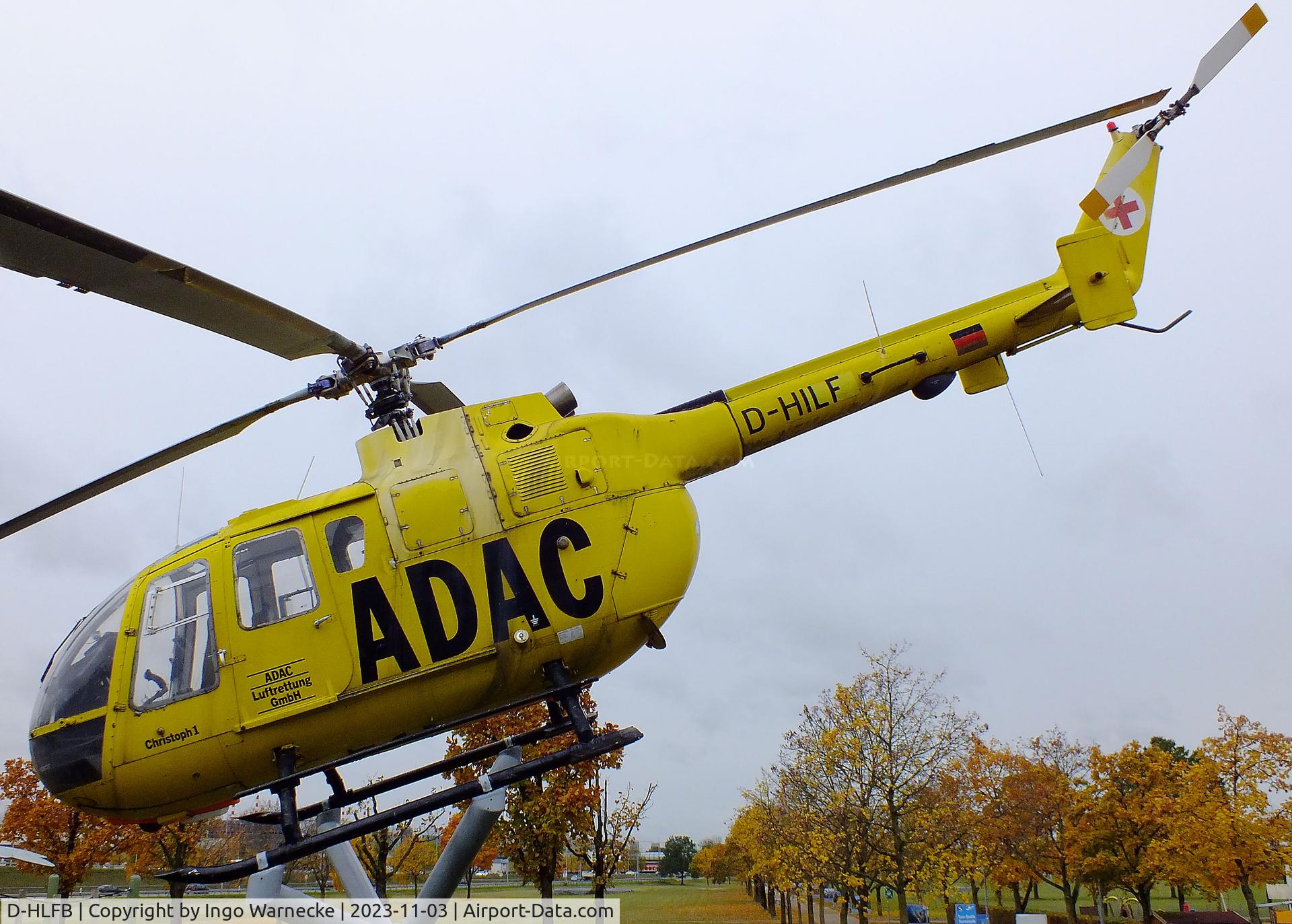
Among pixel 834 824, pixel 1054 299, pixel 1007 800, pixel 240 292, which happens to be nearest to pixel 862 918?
pixel 834 824

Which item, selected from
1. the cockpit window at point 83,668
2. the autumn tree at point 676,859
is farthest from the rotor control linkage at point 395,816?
the autumn tree at point 676,859

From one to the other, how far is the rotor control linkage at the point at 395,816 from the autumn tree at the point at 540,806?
1311 cm

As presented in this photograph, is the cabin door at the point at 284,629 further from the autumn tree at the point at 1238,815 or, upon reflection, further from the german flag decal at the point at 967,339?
the autumn tree at the point at 1238,815

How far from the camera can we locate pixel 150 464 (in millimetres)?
8000

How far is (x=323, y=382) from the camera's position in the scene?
322 inches

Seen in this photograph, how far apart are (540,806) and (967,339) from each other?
15378 millimetres

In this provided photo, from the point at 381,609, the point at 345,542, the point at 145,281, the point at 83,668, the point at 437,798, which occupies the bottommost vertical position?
the point at 437,798

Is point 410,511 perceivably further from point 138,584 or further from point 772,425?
point 772,425

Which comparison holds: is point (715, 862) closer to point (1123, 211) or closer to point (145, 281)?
point (1123, 211)

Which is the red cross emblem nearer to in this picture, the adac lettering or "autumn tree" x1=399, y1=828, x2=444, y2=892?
the adac lettering

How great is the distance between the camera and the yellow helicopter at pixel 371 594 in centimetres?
706

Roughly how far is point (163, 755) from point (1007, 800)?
125 ft

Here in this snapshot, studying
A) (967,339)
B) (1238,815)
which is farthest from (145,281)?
(1238,815)

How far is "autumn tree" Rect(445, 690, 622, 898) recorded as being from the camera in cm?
2036
